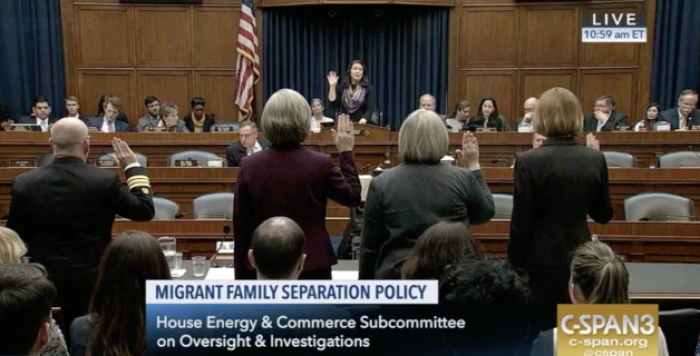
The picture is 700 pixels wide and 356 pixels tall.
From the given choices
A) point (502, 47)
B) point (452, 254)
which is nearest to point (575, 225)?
point (452, 254)

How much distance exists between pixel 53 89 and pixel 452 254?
873 cm

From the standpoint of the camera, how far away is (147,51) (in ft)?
31.3

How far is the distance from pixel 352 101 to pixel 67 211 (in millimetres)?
5832

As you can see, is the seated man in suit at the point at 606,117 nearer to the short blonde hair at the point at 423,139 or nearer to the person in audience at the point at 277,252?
the short blonde hair at the point at 423,139

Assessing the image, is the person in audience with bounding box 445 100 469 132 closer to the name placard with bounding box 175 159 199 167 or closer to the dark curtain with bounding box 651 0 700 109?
the dark curtain with bounding box 651 0 700 109

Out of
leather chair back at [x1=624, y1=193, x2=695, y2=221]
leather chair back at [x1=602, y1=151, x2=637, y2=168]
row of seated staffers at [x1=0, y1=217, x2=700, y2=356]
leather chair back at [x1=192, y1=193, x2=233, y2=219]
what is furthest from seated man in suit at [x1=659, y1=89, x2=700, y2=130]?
→ row of seated staffers at [x1=0, y1=217, x2=700, y2=356]

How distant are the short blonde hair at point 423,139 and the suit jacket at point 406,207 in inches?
1.4

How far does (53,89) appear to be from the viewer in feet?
31.2

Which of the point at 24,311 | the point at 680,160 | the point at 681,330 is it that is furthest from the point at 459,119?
the point at 24,311

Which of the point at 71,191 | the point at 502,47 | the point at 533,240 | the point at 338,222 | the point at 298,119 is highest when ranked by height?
the point at 502,47

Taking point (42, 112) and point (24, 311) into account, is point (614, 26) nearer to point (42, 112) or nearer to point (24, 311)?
point (42, 112)

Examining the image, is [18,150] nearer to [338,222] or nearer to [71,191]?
[338,222]

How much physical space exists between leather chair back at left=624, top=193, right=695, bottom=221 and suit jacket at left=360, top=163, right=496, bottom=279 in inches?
98.7

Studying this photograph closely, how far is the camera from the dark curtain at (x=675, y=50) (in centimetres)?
934
